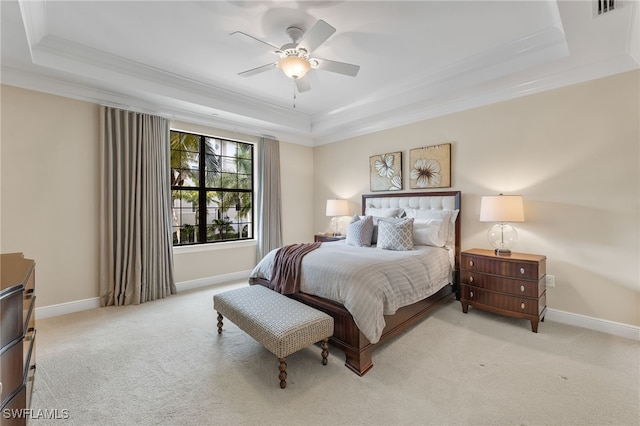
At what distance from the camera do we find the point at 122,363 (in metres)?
2.33

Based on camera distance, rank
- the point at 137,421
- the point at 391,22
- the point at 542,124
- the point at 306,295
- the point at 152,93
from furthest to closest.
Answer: the point at 152,93 < the point at 542,124 < the point at 306,295 < the point at 391,22 < the point at 137,421

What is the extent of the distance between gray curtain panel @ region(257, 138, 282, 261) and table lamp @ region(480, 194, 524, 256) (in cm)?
346

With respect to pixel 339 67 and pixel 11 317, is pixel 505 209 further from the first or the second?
pixel 11 317

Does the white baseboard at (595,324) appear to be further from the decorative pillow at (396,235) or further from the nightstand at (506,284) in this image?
the decorative pillow at (396,235)

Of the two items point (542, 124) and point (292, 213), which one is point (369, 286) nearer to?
point (542, 124)

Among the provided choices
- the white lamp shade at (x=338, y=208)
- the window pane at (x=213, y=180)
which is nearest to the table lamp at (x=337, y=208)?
the white lamp shade at (x=338, y=208)

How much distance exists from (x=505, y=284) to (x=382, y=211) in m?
1.94

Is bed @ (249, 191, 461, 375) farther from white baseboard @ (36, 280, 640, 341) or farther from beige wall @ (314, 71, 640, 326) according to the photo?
white baseboard @ (36, 280, 640, 341)

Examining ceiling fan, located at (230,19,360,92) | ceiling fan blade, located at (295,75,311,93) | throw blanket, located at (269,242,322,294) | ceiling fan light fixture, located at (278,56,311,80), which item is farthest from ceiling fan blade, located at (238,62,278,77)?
throw blanket, located at (269,242,322,294)

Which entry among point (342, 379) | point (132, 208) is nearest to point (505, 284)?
point (342, 379)

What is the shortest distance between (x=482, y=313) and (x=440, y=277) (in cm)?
69

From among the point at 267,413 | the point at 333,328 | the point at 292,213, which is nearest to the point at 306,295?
the point at 333,328

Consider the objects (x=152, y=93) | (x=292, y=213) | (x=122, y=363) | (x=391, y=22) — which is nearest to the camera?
(x=122, y=363)

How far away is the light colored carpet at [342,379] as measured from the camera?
1.74 metres
